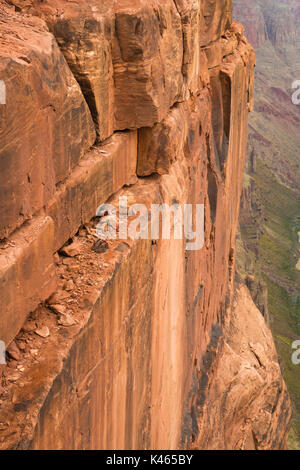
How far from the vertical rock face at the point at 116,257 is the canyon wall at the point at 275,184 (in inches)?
613

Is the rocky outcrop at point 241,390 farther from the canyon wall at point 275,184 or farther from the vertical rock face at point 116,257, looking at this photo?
the canyon wall at point 275,184

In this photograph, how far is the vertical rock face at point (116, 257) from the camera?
16.5ft

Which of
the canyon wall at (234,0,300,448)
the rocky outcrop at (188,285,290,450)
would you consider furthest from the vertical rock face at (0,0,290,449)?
the canyon wall at (234,0,300,448)

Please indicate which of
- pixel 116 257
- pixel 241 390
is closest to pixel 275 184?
pixel 241 390

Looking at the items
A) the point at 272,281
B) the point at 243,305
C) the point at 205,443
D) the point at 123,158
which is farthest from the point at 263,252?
the point at 123,158

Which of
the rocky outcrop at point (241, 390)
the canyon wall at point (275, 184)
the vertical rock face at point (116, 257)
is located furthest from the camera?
the canyon wall at point (275, 184)

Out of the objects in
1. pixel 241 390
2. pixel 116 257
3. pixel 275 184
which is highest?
pixel 116 257

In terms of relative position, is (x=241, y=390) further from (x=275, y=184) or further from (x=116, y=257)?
(x=275, y=184)

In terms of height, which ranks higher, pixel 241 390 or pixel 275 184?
pixel 241 390

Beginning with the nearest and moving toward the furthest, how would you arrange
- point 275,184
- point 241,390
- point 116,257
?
1. point 116,257
2. point 241,390
3. point 275,184

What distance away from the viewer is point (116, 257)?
21.0 feet

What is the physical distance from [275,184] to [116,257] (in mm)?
66990

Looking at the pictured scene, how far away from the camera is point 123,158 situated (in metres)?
7.48

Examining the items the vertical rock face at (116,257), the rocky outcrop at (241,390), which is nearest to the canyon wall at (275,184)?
the rocky outcrop at (241,390)
